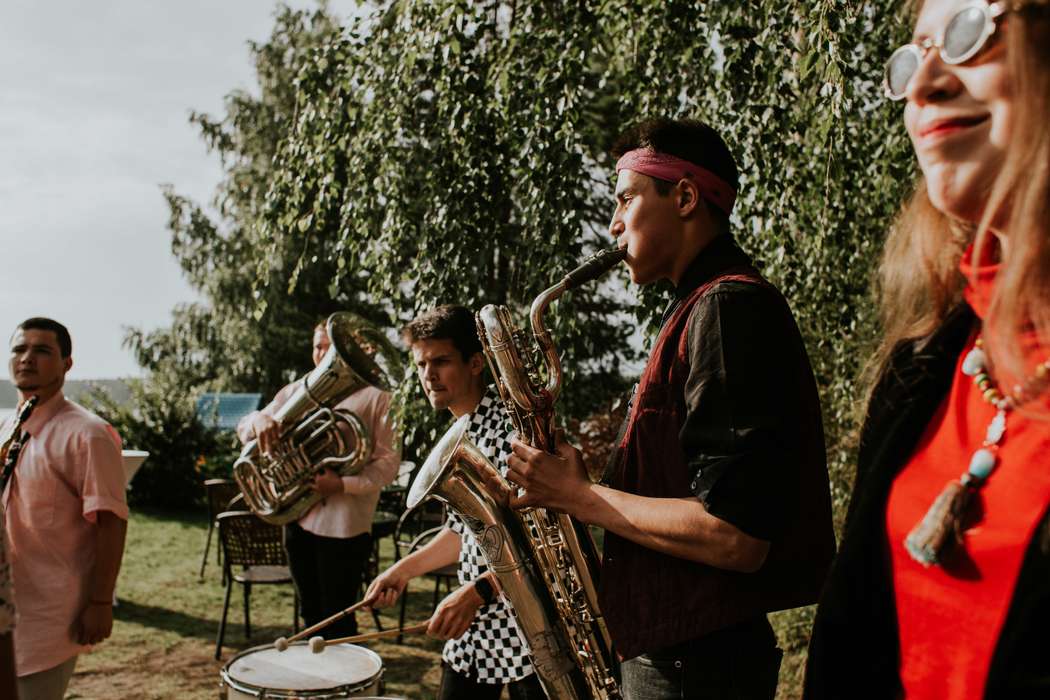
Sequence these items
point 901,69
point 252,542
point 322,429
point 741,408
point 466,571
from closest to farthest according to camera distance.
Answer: point 901,69
point 741,408
point 466,571
point 322,429
point 252,542

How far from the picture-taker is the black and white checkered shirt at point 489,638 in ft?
9.40

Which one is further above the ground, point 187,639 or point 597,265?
point 597,265

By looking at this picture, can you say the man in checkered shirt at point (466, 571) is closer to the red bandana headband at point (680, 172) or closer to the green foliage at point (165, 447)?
the red bandana headband at point (680, 172)

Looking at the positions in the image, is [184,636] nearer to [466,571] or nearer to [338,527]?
[338,527]

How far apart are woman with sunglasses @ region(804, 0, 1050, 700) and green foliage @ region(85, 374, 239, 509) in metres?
12.5

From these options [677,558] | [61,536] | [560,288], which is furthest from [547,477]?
[61,536]

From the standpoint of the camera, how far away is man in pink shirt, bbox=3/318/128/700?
3.42 m

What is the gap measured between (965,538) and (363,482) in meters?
4.09

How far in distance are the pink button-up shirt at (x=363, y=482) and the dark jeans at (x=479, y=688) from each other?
193 centimetres

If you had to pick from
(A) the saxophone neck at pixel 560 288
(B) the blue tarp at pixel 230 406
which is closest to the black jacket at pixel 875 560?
(A) the saxophone neck at pixel 560 288

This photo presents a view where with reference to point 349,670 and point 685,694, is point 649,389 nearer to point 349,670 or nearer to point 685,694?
point 685,694

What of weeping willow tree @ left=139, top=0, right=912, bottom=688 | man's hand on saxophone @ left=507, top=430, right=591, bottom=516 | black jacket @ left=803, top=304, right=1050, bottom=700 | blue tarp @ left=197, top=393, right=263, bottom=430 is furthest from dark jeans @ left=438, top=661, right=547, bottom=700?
blue tarp @ left=197, top=393, right=263, bottom=430

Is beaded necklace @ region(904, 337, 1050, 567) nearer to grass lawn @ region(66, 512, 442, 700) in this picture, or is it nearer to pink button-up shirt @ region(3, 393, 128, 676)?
pink button-up shirt @ region(3, 393, 128, 676)

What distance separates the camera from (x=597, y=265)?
242 centimetres
